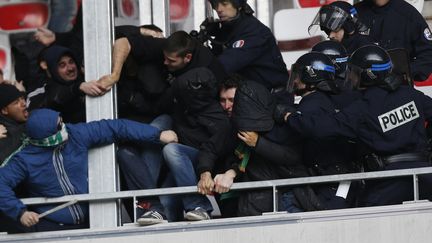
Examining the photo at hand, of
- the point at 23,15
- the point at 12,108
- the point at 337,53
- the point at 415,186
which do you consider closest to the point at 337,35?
the point at 337,53

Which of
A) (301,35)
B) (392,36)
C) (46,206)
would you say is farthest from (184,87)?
(301,35)

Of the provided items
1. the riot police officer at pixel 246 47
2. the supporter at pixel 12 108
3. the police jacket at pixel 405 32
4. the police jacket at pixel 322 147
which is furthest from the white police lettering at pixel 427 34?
the supporter at pixel 12 108

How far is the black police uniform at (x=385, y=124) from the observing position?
30.7ft

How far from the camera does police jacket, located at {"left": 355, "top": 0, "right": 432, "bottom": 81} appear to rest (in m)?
10.8

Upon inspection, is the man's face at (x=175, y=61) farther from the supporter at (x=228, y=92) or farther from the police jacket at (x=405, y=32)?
the police jacket at (x=405, y=32)

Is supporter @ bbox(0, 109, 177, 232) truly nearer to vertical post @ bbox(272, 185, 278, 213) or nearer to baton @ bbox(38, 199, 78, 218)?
baton @ bbox(38, 199, 78, 218)

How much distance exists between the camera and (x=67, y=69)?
10688 mm

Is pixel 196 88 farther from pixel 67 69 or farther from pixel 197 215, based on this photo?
pixel 67 69

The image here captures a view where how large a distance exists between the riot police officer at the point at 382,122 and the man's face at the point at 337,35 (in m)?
0.88

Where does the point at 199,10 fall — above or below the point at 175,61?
above

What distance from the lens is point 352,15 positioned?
1052cm

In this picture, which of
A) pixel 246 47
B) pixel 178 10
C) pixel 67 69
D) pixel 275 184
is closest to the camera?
pixel 275 184

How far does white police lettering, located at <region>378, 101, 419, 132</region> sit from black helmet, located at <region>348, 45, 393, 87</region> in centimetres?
21

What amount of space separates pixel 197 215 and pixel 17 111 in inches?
62.9
